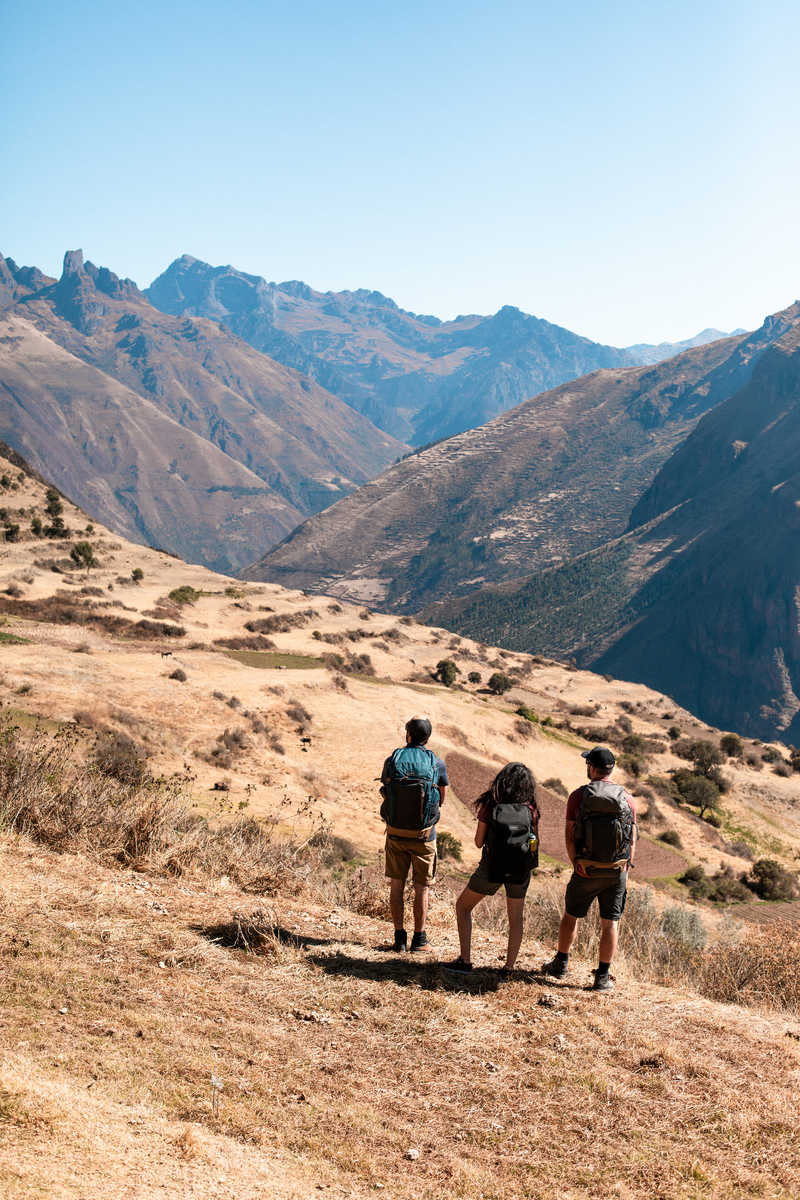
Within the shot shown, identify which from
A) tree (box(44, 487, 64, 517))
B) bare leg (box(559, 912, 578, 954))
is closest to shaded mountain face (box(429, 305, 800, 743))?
tree (box(44, 487, 64, 517))

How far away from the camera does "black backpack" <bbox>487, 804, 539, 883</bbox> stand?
22.4 feet

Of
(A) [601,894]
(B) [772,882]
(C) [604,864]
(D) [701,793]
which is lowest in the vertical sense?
(B) [772,882]

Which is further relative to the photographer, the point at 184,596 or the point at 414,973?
the point at 184,596

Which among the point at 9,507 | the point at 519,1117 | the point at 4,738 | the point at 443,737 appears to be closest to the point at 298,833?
the point at 4,738

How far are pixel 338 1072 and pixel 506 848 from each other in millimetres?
2355

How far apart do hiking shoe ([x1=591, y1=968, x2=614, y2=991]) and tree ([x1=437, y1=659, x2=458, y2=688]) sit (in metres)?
38.4

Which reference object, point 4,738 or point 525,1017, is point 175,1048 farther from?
point 4,738

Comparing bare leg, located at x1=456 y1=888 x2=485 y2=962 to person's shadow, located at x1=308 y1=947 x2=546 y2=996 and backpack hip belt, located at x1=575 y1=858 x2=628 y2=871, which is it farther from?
backpack hip belt, located at x1=575 y1=858 x2=628 y2=871

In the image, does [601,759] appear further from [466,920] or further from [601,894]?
[466,920]

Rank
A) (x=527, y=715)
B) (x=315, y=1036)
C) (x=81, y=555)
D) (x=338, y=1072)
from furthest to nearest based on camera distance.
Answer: (x=81, y=555) → (x=527, y=715) → (x=315, y=1036) → (x=338, y=1072)

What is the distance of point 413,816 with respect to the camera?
7.00m

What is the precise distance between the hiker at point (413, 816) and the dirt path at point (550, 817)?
1732 cm

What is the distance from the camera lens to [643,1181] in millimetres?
4320

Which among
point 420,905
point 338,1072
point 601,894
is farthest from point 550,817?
point 338,1072
